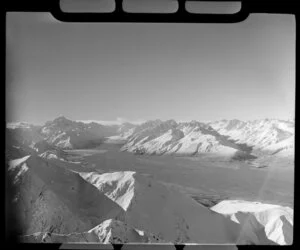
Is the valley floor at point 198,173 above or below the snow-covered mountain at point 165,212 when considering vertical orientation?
above

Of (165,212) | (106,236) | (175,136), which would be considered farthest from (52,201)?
(175,136)

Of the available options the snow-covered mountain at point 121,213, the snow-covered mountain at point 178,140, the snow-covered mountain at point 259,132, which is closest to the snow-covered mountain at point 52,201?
the snow-covered mountain at point 121,213

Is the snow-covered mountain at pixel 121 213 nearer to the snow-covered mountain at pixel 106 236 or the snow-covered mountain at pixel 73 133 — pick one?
the snow-covered mountain at pixel 106 236

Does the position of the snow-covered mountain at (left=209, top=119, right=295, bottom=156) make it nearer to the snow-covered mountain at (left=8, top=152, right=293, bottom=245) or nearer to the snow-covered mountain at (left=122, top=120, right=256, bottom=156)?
the snow-covered mountain at (left=122, top=120, right=256, bottom=156)

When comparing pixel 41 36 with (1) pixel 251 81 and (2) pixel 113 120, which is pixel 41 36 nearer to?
(2) pixel 113 120

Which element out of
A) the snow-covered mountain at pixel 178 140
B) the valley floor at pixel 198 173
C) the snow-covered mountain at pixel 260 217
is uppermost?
the snow-covered mountain at pixel 178 140
